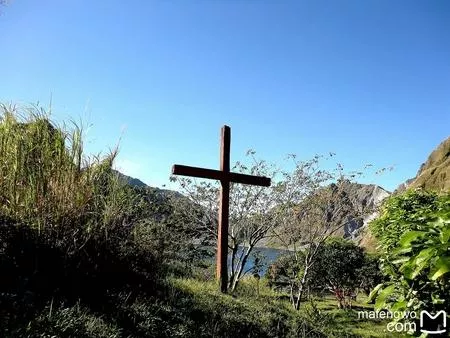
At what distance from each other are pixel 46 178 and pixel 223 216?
3931mm

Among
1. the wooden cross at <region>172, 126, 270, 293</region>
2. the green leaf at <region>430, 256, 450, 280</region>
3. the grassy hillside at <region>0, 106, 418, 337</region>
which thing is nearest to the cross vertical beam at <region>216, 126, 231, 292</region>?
the wooden cross at <region>172, 126, 270, 293</region>

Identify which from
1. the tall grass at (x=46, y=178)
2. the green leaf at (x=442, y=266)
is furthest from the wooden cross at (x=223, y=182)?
the green leaf at (x=442, y=266)

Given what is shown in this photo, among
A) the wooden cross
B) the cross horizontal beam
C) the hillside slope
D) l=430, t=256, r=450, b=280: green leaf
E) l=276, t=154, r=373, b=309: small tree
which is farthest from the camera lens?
the hillside slope

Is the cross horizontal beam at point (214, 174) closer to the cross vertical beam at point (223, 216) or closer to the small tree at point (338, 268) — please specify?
the cross vertical beam at point (223, 216)

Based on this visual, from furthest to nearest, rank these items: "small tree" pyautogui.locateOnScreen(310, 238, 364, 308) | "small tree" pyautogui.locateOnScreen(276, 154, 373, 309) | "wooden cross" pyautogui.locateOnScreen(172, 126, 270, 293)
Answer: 1. "small tree" pyautogui.locateOnScreen(310, 238, 364, 308)
2. "small tree" pyautogui.locateOnScreen(276, 154, 373, 309)
3. "wooden cross" pyautogui.locateOnScreen(172, 126, 270, 293)

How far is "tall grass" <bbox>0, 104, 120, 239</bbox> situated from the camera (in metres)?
3.50

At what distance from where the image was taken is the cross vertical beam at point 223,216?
22.5 feet

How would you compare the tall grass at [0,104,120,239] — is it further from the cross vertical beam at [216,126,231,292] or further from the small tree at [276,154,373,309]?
the small tree at [276,154,373,309]

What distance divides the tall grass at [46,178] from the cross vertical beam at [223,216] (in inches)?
125

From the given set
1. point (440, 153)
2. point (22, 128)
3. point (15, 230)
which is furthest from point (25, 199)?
point (440, 153)

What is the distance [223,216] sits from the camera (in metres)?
7.06

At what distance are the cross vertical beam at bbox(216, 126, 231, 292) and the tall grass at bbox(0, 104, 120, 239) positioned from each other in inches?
125

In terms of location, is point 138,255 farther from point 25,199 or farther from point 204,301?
point 25,199

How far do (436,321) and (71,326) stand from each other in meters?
2.38
